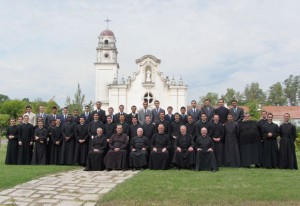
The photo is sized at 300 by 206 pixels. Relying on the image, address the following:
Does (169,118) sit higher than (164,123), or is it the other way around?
(169,118)

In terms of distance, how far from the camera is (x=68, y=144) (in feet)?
42.3

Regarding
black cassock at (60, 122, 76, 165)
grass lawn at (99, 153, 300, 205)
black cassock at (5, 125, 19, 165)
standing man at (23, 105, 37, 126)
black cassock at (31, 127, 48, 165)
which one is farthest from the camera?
standing man at (23, 105, 37, 126)

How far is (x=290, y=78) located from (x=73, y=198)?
68986mm

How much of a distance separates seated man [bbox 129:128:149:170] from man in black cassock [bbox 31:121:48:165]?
3.13 meters

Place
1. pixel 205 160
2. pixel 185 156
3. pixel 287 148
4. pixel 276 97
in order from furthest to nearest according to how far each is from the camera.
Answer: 1. pixel 276 97
2. pixel 287 148
3. pixel 185 156
4. pixel 205 160

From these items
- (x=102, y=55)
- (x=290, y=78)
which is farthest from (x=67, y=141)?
(x=290, y=78)

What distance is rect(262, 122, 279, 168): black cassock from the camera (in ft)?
38.5

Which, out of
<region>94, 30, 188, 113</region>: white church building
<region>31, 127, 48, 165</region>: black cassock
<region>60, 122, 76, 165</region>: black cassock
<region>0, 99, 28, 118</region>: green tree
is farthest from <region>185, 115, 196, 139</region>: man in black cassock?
<region>0, 99, 28, 118</region>: green tree

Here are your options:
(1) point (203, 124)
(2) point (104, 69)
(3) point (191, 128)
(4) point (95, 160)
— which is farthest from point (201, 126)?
(2) point (104, 69)

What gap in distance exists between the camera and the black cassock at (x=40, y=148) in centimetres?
1285

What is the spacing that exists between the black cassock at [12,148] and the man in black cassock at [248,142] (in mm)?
7438

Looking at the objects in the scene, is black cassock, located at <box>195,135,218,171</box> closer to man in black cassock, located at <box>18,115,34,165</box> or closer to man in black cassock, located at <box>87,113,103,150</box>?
man in black cassock, located at <box>87,113,103,150</box>

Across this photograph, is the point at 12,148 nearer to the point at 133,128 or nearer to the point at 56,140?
the point at 56,140

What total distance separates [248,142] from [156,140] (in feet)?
9.25
